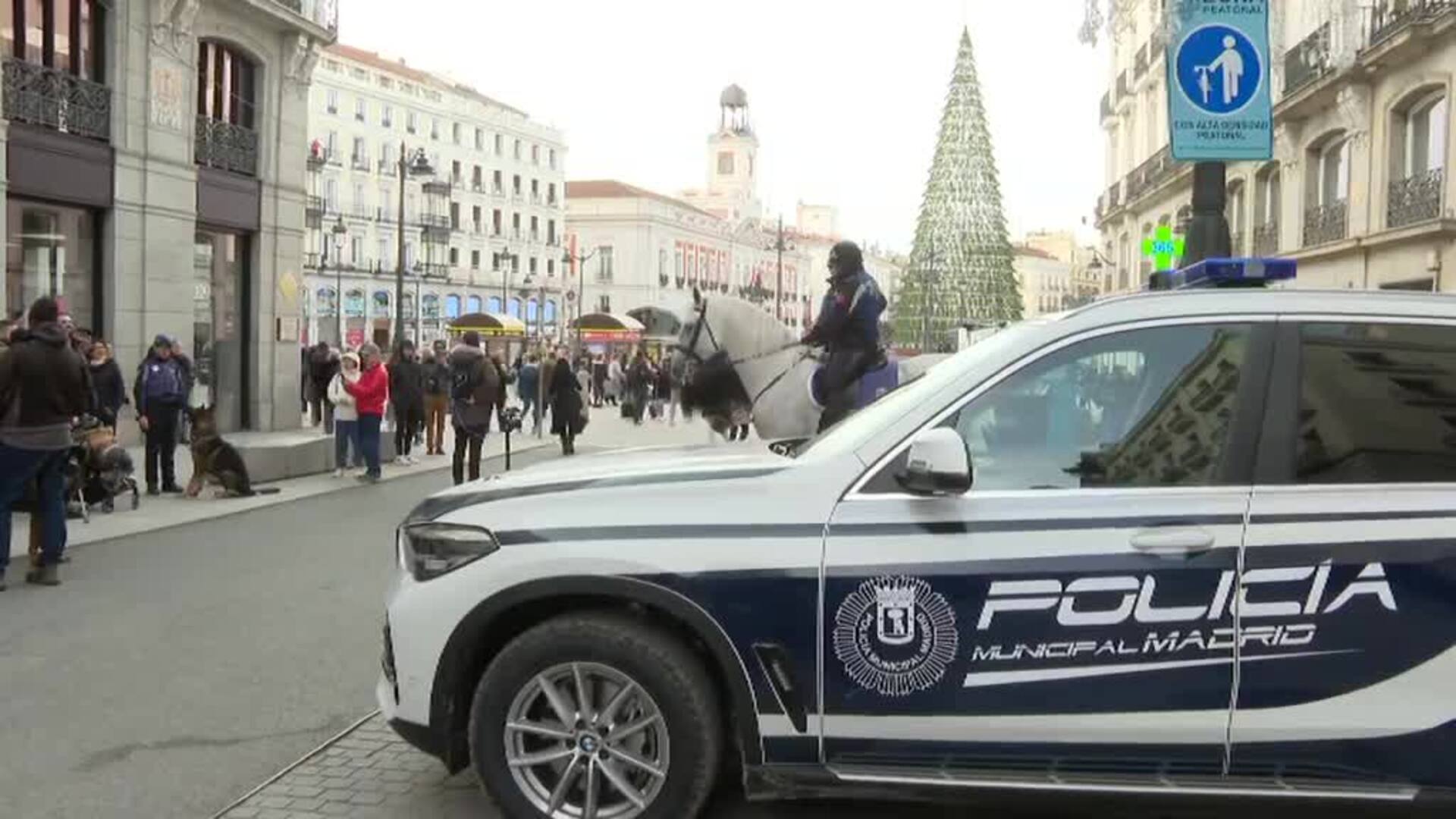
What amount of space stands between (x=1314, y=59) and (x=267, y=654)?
26.8 metres

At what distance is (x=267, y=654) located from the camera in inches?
278

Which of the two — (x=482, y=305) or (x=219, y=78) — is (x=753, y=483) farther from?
(x=482, y=305)

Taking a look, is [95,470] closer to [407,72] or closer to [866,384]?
[866,384]

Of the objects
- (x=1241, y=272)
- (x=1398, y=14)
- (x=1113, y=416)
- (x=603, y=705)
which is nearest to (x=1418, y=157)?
(x=1398, y=14)

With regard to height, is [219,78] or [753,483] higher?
[219,78]

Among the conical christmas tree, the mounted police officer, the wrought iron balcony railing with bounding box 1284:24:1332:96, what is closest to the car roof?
the mounted police officer

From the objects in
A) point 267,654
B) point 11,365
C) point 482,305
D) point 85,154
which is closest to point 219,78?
point 85,154

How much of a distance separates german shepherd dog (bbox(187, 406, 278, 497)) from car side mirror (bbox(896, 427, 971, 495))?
11.7m

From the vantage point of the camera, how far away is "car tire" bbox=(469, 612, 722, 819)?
4094mm

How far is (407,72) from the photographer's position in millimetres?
99625

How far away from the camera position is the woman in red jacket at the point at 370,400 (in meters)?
16.2

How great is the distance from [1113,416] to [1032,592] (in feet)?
2.19

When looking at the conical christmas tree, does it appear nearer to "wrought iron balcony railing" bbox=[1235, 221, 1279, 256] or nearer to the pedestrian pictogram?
"wrought iron balcony railing" bbox=[1235, 221, 1279, 256]

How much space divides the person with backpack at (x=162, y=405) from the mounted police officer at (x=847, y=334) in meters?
8.72
